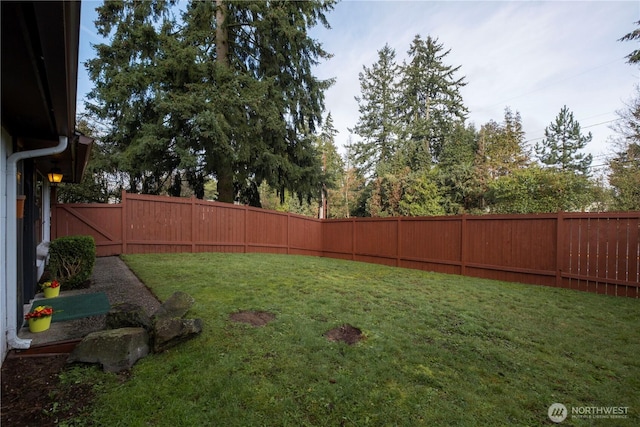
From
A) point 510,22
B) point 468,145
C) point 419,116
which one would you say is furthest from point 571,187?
point 419,116

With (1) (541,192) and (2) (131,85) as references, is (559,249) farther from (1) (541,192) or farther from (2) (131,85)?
(2) (131,85)

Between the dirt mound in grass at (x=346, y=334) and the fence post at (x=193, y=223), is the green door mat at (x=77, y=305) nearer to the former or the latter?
the dirt mound in grass at (x=346, y=334)

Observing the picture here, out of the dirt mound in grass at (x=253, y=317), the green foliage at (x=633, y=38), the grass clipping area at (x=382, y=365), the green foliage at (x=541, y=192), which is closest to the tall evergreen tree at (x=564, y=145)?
the green foliage at (x=541, y=192)

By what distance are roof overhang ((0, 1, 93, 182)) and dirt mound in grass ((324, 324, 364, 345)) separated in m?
2.94

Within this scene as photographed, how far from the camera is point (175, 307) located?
130 inches

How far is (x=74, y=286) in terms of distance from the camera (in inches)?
179

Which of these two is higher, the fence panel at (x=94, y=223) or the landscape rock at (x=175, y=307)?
the fence panel at (x=94, y=223)

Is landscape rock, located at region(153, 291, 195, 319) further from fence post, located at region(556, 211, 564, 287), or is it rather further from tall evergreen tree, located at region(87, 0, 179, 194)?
tall evergreen tree, located at region(87, 0, 179, 194)

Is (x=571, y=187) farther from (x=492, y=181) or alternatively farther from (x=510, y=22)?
(x=510, y=22)

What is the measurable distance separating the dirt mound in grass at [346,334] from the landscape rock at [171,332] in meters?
1.32

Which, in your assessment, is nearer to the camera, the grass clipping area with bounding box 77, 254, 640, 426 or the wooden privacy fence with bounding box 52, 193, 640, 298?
the grass clipping area with bounding box 77, 254, 640, 426

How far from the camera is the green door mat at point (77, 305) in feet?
10.8


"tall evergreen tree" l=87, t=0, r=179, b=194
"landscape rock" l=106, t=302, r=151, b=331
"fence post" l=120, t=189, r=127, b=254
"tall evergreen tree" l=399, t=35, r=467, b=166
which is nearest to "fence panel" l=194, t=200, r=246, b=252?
"fence post" l=120, t=189, r=127, b=254

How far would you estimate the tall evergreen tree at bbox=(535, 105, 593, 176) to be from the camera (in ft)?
72.2
